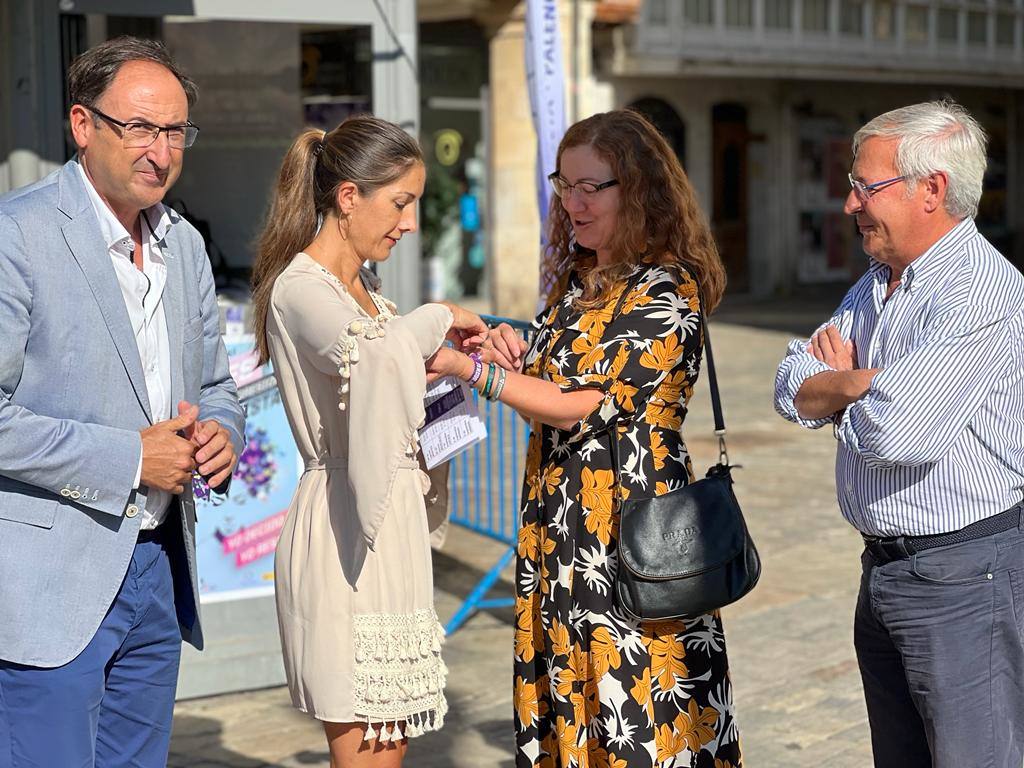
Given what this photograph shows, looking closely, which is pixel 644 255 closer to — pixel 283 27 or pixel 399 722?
pixel 399 722

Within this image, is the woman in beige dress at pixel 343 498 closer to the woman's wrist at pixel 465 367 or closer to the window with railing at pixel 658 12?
the woman's wrist at pixel 465 367

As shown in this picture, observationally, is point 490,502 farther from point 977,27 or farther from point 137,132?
point 977,27

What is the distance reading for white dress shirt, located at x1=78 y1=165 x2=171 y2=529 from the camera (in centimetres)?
289

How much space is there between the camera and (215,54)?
6078 mm

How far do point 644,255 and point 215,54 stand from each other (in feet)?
10.7

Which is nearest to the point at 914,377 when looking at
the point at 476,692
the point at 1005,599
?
the point at 1005,599

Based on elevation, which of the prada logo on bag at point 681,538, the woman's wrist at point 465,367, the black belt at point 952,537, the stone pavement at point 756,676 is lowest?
the stone pavement at point 756,676

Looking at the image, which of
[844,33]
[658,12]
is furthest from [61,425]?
[844,33]

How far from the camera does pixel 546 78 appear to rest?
608 cm

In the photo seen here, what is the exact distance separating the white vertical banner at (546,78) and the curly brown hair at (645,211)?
250 cm

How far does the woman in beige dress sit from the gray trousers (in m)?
1.01

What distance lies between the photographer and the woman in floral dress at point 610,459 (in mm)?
3346

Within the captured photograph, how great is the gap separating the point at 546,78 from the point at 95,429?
12.3 ft

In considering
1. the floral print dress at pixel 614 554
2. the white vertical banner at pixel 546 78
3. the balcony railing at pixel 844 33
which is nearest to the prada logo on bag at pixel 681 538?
the floral print dress at pixel 614 554
